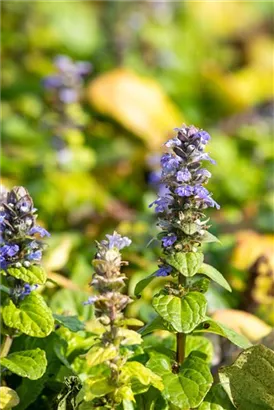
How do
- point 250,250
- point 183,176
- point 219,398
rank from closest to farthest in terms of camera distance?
point 183,176, point 219,398, point 250,250

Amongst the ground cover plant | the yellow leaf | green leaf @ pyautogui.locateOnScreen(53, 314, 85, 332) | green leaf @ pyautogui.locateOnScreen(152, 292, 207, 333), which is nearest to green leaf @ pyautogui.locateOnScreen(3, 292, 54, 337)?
the ground cover plant

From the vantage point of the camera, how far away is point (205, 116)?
23.9 ft

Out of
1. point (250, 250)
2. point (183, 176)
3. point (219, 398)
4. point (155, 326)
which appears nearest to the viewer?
point (183, 176)

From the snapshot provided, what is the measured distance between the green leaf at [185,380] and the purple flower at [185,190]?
0.56 m

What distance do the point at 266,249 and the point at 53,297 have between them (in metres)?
1.53

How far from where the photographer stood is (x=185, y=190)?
8.50 feet

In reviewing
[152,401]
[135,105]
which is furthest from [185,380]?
[135,105]

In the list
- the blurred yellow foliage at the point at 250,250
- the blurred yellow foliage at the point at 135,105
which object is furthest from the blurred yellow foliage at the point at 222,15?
the blurred yellow foliage at the point at 250,250

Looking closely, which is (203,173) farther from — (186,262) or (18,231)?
(18,231)

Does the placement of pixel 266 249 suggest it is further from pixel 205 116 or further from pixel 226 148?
pixel 205 116

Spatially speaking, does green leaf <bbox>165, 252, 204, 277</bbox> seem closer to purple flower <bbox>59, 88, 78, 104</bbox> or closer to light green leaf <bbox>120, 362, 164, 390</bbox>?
light green leaf <bbox>120, 362, 164, 390</bbox>

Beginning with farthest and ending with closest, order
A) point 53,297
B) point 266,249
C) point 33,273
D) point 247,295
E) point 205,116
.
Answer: point 205,116 → point 266,249 → point 247,295 → point 53,297 → point 33,273

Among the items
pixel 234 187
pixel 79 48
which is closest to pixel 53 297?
pixel 234 187

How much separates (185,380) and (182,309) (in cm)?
23
